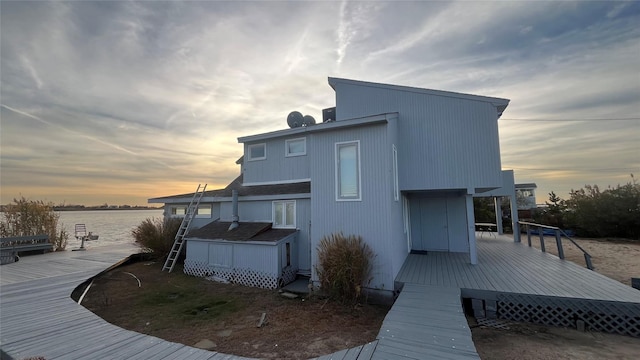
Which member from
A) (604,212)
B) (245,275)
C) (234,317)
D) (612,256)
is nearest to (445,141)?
(234,317)

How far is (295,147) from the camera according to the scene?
10.8 metres

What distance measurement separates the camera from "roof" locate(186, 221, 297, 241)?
29.4 feet

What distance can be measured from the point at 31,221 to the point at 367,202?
19.8m

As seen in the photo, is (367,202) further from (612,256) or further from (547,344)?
(612,256)

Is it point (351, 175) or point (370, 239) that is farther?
point (351, 175)

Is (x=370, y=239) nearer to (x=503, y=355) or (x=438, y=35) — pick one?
(x=503, y=355)

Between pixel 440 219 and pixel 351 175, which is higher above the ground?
pixel 351 175

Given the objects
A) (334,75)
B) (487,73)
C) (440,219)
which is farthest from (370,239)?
(487,73)

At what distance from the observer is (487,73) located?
10594 mm

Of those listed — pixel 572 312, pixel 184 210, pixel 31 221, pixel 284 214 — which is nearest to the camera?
pixel 572 312

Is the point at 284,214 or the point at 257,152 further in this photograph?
the point at 257,152

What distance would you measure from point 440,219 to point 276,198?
24.0ft

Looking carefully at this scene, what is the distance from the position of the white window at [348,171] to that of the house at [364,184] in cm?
3

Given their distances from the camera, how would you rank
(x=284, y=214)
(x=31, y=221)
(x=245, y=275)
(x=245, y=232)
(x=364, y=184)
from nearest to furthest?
(x=364, y=184)
(x=245, y=275)
(x=245, y=232)
(x=284, y=214)
(x=31, y=221)
